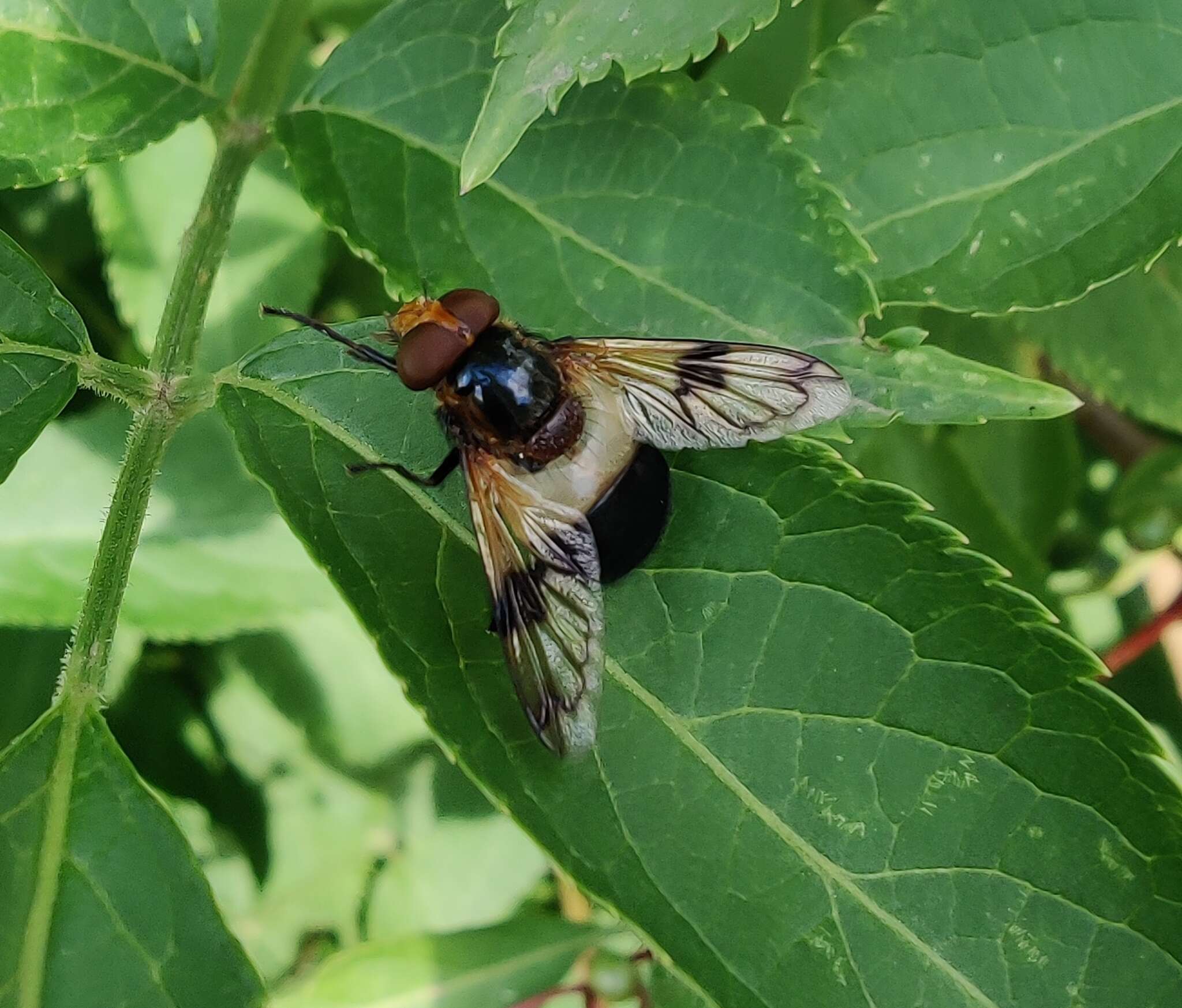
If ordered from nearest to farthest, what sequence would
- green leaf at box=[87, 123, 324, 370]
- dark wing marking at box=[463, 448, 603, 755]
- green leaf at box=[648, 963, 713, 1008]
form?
dark wing marking at box=[463, 448, 603, 755] < green leaf at box=[648, 963, 713, 1008] < green leaf at box=[87, 123, 324, 370]

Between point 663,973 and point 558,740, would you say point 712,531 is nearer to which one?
point 558,740

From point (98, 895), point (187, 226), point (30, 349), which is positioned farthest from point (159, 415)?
point (187, 226)

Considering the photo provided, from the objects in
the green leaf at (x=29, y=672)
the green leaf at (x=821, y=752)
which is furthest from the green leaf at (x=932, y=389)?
the green leaf at (x=29, y=672)

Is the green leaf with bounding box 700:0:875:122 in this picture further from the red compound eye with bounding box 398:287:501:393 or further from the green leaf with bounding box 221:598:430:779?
the green leaf with bounding box 221:598:430:779

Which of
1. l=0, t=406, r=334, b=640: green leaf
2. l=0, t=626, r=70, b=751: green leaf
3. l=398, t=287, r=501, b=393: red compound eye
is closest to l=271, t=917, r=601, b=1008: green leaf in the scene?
l=0, t=406, r=334, b=640: green leaf

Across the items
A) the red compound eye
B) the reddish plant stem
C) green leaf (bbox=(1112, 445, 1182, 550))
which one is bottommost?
the reddish plant stem

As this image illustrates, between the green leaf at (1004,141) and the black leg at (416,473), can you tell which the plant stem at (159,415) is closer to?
the black leg at (416,473)
